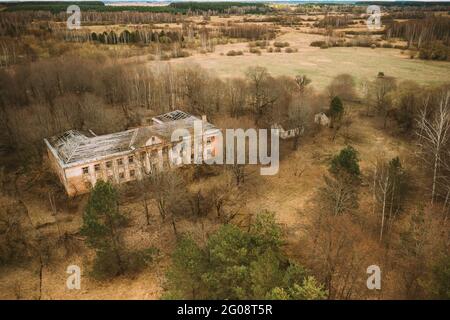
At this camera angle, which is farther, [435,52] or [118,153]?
[435,52]

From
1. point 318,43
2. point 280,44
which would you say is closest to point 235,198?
point 280,44

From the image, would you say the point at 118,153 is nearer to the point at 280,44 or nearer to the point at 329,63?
the point at 329,63

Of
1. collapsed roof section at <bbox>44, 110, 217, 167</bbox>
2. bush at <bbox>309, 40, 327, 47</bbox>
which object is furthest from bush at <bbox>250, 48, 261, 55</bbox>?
collapsed roof section at <bbox>44, 110, 217, 167</bbox>

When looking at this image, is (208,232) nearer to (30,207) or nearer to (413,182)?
(30,207)

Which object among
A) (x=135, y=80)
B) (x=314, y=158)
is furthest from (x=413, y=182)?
(x=135, y=80)

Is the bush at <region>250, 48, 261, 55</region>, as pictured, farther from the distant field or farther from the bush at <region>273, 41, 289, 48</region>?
the bush at <region>273, 41, 289, 48</region>
